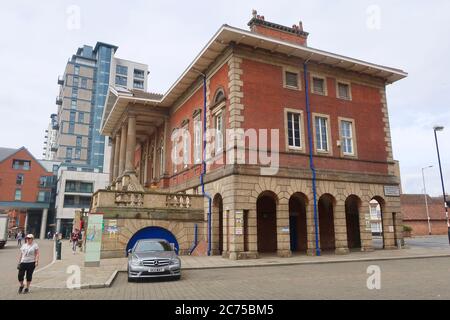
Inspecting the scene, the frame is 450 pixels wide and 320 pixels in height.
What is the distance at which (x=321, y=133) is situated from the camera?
22.5 m

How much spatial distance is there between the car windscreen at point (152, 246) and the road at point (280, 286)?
1.20m

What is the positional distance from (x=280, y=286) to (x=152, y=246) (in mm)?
5793

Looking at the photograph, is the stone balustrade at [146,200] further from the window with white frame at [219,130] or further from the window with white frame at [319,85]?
the window with white frame at [319,85]

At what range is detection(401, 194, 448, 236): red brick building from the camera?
4853 cm

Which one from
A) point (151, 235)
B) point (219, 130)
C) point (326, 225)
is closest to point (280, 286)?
point (151, 235)

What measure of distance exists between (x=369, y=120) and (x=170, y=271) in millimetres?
18246

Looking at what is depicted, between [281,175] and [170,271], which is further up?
[281,175]

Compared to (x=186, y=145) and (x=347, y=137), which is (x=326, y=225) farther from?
(x=186, y=145)

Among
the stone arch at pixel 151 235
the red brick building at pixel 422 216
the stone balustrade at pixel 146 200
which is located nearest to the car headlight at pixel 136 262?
the stone arch at pixel 151 235

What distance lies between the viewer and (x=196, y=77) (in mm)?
25734

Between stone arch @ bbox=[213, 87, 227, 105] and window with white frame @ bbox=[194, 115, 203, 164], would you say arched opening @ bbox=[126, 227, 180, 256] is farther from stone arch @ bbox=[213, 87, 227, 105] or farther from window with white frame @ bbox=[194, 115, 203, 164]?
stone arch @ bbox=[213, 87, 227, 105]

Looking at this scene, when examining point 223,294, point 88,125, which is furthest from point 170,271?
point 88,125

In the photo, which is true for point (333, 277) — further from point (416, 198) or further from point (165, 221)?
point (416, 198)

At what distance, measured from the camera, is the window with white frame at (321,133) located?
73.0ft
